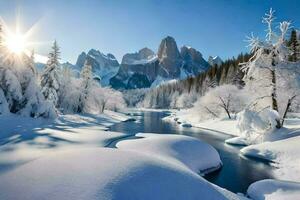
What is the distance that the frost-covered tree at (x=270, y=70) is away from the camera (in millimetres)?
26062

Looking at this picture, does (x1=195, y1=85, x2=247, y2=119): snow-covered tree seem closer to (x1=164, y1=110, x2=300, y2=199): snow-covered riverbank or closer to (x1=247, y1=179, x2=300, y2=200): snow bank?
(x1=164, y1=110, x2=300, y2=199): snow-covered riverbank

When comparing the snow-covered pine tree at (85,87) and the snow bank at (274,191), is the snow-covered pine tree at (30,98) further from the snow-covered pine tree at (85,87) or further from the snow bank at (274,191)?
the snow bank at (274,191)

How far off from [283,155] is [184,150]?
7.90 meters

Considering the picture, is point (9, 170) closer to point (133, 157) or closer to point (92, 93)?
point (133, 157)

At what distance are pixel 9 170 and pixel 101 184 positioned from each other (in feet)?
12.8

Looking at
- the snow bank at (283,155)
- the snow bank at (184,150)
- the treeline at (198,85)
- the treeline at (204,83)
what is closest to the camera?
the snow bank at (184,150)

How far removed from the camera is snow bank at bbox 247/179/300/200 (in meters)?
11.1

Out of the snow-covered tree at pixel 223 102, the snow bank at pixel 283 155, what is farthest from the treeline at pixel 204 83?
the snow bank at pixel 283 155

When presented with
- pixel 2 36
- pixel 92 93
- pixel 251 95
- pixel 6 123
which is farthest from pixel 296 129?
pixel 92 93

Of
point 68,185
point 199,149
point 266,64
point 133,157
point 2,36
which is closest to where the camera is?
point 68,185

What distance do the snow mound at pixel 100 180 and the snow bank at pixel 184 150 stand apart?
6055 millimetres

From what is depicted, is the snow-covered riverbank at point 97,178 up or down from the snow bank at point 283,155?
up

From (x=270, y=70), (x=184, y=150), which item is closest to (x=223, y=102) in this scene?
(x=270, y=70)

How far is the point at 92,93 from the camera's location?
5775 centimetres
